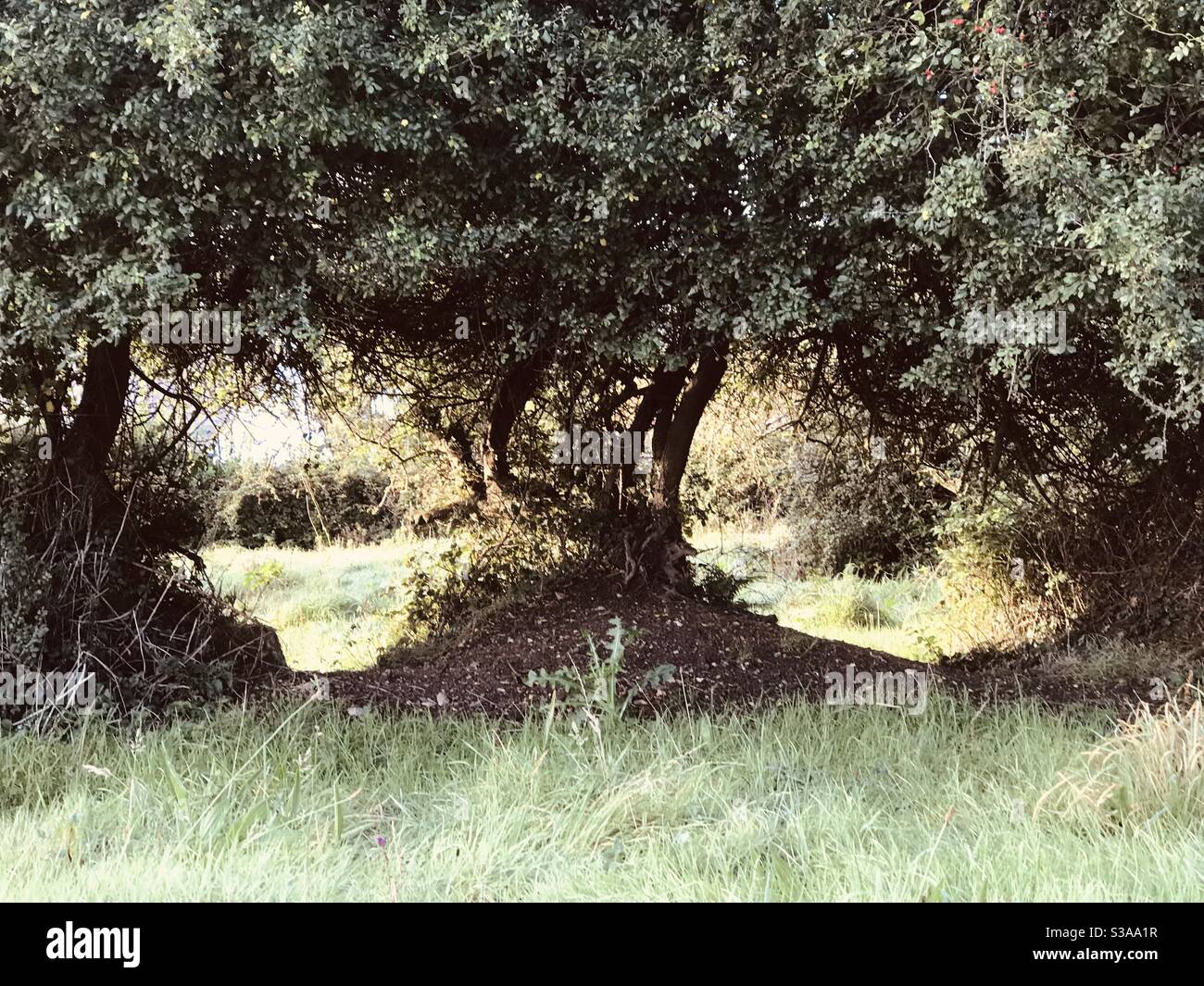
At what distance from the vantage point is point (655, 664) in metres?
6.71

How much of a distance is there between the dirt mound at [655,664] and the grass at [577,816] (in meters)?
0.97

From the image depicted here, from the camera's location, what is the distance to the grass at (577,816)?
3400mm

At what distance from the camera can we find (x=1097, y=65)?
455 cm

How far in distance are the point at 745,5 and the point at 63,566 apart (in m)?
4.91

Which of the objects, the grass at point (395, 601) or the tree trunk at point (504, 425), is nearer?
the tree trunk at point (504, 425)

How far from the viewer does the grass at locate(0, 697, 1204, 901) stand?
340 cm

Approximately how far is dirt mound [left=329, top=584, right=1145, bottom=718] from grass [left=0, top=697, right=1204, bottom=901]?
97 cm

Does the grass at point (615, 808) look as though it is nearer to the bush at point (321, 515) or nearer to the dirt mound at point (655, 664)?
the dirt mound at point (655, 664)

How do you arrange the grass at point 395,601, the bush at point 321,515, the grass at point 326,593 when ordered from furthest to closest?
1. the bush at point 321,515
2. the grass at point 395,601
3. the grass at point 326,593

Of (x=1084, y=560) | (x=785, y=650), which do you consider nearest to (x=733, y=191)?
(x=785, y=650)

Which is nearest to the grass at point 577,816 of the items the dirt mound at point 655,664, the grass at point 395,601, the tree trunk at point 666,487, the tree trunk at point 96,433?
the dirt mound at point 655,664

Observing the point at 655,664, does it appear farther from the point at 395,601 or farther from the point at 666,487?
the point at 395,601
